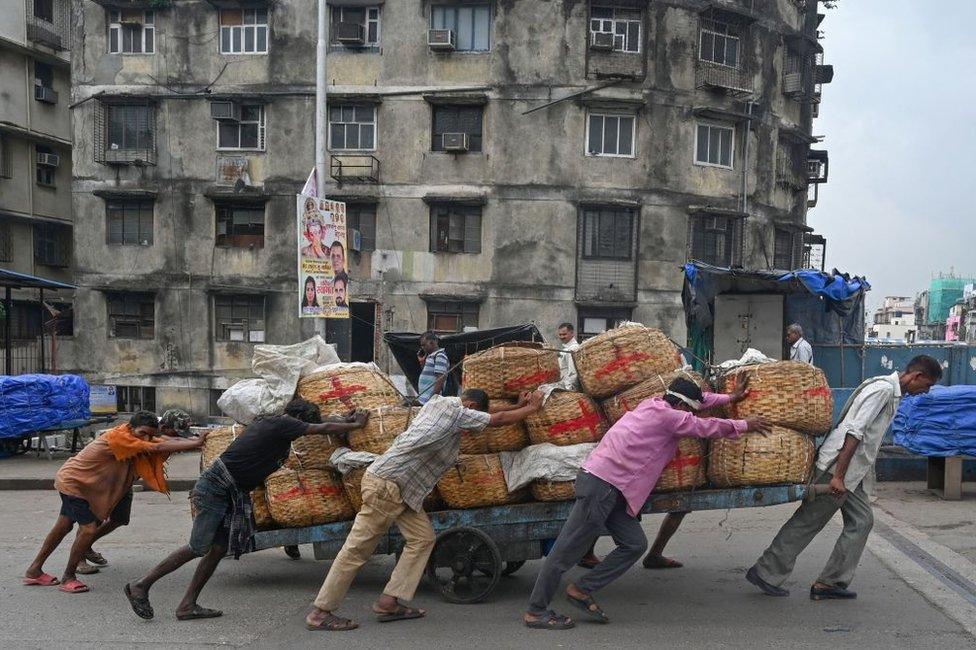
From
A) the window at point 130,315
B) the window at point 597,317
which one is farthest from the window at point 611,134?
the window at point 130,315

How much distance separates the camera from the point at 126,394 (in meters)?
22.6

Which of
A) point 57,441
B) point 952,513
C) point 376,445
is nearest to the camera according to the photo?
point 376,445

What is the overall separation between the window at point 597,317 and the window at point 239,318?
8733mm

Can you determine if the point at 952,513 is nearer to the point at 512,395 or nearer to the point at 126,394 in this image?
Answer: the point at 512,395

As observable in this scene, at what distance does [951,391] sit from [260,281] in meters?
17.5

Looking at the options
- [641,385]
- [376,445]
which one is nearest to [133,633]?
[376,445]

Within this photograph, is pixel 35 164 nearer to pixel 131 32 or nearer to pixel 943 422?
pixel 131 32

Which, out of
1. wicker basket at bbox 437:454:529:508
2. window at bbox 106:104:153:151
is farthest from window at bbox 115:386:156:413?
wicker basket at bbox 437:454:529:508

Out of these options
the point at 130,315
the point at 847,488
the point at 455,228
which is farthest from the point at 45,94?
the point at 847,488

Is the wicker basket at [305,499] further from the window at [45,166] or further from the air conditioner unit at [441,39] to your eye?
the window at [45,166]

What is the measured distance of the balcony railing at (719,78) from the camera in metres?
21.7

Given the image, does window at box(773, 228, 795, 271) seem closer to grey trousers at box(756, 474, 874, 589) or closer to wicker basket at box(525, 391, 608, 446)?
grey trousers at box(756, 474, 874, 589)

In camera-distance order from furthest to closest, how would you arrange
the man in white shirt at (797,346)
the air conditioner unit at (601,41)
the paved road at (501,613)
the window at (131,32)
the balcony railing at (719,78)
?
the window at (131,32)
the balcony railing at (719,78)
the air conditioner unit at (601,41)
the man in white shirt at (797,346)
the paved road at (501,613)

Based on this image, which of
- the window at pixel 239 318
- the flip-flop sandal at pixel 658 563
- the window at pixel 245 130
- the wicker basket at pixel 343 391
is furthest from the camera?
the window at pixel 239 318
